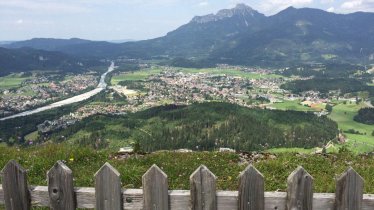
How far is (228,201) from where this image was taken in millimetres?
3469

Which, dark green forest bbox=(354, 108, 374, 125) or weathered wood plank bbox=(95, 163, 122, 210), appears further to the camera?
dark green forest bbox=(354, 108, 374, 125)

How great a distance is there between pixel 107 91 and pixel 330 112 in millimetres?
94002

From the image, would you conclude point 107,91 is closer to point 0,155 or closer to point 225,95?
point 225,95

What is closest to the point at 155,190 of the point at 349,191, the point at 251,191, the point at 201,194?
the point at 201,194

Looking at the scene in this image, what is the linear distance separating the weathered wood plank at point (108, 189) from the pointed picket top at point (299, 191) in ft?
5.12

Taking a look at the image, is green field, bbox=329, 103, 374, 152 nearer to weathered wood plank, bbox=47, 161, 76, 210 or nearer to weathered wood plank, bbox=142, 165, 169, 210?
weathered wood plank, bbox=142, 165, 169, 210

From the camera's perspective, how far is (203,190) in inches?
135

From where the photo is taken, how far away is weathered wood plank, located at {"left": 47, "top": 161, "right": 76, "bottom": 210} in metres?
3.55

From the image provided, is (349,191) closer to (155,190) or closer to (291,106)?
(155,190)

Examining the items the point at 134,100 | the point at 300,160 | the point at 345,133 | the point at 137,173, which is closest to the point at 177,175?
the point at 137,173

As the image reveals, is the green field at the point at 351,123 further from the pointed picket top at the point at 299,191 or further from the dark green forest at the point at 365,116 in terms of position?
the pointed picket top at the point at 299,191

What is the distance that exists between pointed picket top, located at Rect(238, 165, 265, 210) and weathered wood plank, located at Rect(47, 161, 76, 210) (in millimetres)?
1595

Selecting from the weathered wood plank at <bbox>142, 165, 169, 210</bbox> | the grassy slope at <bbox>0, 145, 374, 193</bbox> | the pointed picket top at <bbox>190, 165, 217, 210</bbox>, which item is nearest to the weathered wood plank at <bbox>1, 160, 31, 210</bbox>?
the weathered wood plank at <bbox>142, 165, 169, 210</bbox>

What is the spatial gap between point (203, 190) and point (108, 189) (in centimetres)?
89
